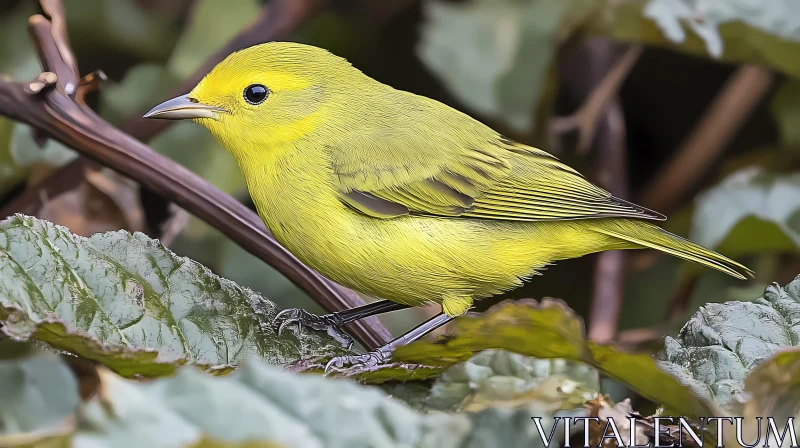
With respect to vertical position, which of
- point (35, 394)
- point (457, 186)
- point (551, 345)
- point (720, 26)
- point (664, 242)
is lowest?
point (35, 394)

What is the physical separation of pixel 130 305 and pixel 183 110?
72cm

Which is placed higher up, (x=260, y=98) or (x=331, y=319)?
(x=260, y=98)

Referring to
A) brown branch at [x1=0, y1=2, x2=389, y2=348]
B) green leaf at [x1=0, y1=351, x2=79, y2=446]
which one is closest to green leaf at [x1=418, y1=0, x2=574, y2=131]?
brown branch at [x1=0, y1=2, x2=389, y2=348]

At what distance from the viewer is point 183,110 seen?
236cm

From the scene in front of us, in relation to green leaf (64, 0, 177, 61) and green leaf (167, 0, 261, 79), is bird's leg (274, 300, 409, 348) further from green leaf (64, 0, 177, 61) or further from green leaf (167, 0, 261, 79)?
green leaf (64, 0, 177, 61)

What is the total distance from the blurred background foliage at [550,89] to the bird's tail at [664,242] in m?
0.50

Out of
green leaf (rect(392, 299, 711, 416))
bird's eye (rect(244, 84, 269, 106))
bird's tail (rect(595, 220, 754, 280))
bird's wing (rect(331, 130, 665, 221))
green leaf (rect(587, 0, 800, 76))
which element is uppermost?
green leaf (rect(587, 0, 800, 76))

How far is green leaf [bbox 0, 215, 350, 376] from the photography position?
151cm

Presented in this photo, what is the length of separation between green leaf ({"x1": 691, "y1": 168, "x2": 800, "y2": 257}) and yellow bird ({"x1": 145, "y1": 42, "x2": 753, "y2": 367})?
59 cm

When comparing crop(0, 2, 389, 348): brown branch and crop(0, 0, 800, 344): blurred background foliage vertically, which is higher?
crop(0, 0, 800, 344): blurred background foliage

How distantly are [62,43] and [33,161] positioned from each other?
0.97 m

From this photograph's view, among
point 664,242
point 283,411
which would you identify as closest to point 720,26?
point 664,242

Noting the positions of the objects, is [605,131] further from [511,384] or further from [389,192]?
[511,384]

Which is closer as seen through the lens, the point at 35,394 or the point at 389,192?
the point at 35,394
